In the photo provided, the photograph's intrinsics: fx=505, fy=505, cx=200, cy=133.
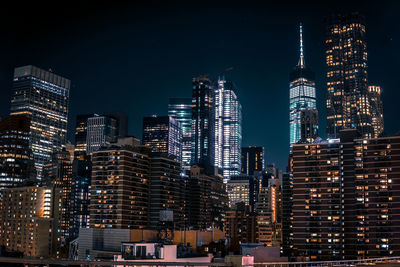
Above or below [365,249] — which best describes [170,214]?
above

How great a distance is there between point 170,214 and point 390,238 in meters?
83.3

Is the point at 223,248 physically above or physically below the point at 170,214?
below

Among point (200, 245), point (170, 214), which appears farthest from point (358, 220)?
point (170, 214)

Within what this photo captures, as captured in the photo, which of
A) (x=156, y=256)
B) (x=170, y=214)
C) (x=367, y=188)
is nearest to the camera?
(x=156, y=256)

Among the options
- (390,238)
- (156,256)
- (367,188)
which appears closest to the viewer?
(156,256)

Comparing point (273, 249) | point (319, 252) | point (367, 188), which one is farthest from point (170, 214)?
point (367, 188)

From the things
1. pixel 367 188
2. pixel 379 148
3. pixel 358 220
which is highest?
pixel 379 148

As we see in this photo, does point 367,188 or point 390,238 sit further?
point 367,188

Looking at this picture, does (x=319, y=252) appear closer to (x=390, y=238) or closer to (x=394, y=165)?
(x=390, y=238)

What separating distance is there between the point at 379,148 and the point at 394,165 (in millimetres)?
8890

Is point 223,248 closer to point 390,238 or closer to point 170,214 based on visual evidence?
point 170,214

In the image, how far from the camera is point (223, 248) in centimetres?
19850

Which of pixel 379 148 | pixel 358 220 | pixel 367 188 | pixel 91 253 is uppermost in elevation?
pixel 379 148

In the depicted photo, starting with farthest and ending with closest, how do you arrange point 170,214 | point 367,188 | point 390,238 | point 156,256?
point 367,188, point 390,238, point 170,214, point 156,256
